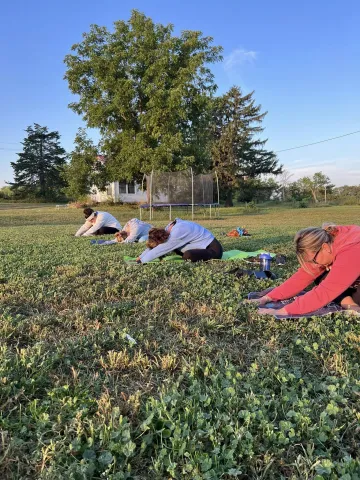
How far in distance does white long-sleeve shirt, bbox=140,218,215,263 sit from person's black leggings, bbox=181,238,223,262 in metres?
0.07

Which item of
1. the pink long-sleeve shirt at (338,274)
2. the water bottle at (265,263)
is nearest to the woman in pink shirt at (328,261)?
the pink long-sleeve shirt at (338,274)

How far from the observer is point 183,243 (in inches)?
219

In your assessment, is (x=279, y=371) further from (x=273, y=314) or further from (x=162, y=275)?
(x=162, y=275)

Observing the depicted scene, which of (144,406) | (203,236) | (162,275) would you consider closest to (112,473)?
(144,406)

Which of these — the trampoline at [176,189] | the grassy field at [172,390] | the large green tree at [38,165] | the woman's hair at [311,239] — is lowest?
the grassy field at [172,390]

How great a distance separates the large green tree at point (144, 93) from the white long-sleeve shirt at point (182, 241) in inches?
636

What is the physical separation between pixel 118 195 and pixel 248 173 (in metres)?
14.4

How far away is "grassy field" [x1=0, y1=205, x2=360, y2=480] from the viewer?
1.41 meters

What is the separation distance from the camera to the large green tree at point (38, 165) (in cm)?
4872

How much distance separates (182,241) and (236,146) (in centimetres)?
3258

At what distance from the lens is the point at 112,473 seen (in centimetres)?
135

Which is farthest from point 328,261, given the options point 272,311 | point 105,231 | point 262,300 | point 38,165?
point 38,165

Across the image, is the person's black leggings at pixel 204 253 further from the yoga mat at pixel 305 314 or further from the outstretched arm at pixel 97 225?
the outstretched arm at pixel 97 225

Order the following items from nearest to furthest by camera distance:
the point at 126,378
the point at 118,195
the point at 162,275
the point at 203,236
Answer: the point at 126,378 → the point at 162,275 → the point at 203,236 → the point at 118,195
